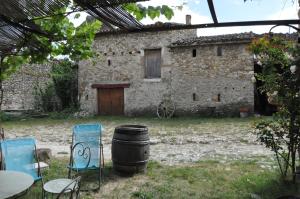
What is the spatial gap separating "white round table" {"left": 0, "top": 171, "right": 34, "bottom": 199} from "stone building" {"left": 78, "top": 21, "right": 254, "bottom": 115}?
1151cm

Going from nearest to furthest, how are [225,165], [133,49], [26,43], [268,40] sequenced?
[268,40]
[26,43]
[225,165]
[133,49]

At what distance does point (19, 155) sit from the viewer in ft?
13.4

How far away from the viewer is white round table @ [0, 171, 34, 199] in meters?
2.47

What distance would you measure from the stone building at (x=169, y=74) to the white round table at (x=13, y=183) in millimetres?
11514

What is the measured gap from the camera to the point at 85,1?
3.17 meters

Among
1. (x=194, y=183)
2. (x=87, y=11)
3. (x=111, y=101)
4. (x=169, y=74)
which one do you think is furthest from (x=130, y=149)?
(x=111, y=101)

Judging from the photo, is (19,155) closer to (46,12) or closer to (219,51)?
(46,12)

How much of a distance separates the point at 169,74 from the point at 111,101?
328 cm

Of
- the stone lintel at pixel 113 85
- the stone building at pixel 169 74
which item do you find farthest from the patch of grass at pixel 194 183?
the stone lintel at pixel 113 85

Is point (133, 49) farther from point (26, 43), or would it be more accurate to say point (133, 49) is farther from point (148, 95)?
point (26, 43)

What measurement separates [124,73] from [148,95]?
5.53 feet

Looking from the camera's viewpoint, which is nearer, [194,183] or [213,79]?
[194,183]

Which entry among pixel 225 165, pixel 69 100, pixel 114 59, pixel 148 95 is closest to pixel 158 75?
pixel 148 95

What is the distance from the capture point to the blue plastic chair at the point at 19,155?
13.1 ft
